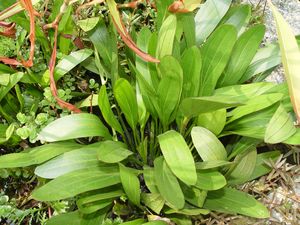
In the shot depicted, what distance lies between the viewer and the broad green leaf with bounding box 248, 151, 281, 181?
1385 millimetres

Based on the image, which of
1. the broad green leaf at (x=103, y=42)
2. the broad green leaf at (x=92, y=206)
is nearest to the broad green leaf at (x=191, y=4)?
the broad green leaf at (x=103, y=42)

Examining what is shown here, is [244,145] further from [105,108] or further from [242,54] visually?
[105,108]

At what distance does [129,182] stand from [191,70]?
0.34 m

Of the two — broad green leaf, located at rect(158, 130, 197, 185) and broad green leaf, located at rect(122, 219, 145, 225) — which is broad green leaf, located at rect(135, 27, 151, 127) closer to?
broad green leaf, located at rect(158, 130, 197, 185)

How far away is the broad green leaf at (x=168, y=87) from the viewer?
1.22 meters

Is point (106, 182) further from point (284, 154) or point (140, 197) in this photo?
point (284, 154)

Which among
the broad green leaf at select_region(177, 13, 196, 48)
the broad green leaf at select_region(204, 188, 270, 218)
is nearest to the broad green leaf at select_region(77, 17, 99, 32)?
the broad green leaf at select_region(177, 13, 196, 48)

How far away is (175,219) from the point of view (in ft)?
4.43

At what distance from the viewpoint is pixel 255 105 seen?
132 centimetres

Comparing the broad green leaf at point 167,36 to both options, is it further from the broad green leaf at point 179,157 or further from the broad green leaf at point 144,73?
the broad green leaf at point 179,157

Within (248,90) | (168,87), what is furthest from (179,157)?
(248,90)

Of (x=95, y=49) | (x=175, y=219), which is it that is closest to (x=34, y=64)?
(x=95, y=49)

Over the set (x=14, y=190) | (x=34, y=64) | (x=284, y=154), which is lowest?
(x=14, y=190)

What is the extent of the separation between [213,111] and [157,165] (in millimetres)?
203
